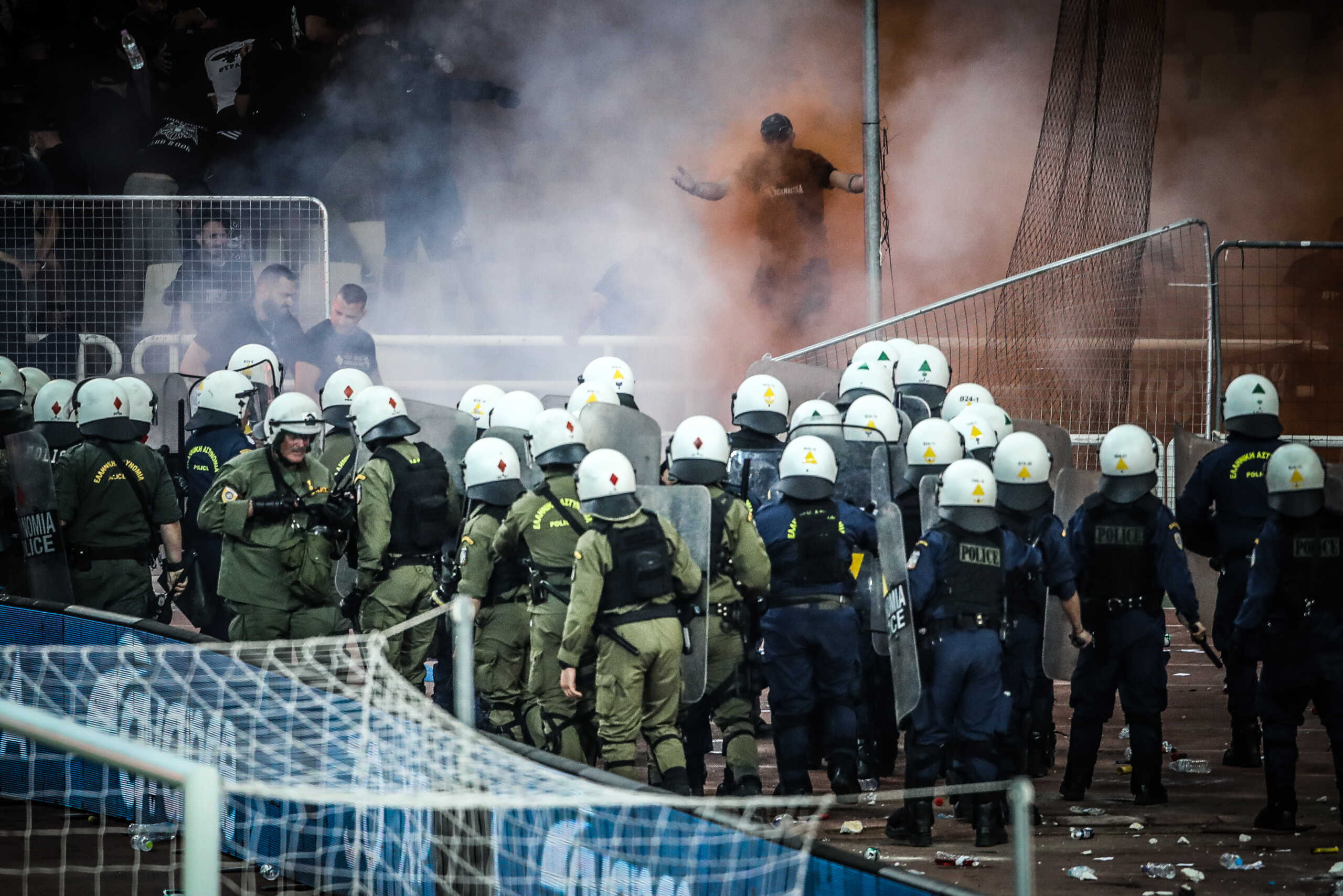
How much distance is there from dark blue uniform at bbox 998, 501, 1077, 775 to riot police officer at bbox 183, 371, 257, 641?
4209mm

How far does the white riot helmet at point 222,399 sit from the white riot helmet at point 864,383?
3.31 metres

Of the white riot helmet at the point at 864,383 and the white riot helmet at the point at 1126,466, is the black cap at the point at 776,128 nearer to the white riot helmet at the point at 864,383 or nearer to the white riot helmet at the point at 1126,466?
the white riot helmet at the point at 864,383

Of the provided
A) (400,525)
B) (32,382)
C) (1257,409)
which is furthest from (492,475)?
(32,382)

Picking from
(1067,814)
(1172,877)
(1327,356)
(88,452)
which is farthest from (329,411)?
(1327,356)

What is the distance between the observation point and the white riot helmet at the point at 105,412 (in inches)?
328

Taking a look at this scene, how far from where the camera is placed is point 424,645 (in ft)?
26.9

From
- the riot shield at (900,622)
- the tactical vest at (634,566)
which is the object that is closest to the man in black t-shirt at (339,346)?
the tactical vest at (634,566)

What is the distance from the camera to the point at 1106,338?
11594 mm

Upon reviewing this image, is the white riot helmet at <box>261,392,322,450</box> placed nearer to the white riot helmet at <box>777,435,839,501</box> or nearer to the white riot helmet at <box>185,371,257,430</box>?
the white riot helmet at <box>185,371,257,430</box>

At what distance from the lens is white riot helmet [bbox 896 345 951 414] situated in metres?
9.62

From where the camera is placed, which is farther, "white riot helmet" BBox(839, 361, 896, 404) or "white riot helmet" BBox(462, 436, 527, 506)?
"white riot helmet" BBox(839, 361, 896, 404)

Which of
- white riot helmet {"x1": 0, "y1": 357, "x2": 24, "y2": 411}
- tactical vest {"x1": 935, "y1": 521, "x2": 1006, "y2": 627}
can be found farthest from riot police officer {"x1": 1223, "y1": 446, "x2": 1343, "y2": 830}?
white riot helmet {"x1": 0, "y1": 357, "x2": 24, "y2": 411}

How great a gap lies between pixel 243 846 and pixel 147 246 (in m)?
6.55

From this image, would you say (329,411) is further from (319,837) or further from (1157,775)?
(1157,775)
